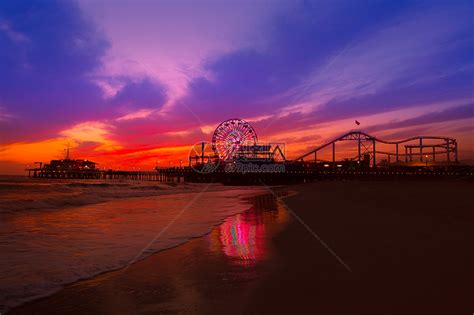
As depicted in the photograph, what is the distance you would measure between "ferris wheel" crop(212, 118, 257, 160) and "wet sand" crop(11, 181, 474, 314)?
82.9 metres

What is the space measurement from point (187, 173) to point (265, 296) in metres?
104

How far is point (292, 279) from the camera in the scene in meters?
5.16

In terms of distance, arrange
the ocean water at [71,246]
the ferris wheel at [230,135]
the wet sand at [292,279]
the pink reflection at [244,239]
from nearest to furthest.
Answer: the wet sand at [292,279], the ocean water at [71,246], the pink reflection at [244,239], the ferris wheel at [230,135]

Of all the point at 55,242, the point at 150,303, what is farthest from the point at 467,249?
the point at 55,242

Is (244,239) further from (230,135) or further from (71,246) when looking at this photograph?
(230,135)

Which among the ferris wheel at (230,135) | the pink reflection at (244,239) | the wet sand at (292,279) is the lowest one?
the pink reflection at (244,239)

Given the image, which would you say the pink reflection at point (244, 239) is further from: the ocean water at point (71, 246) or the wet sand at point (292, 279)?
the ocean water at point (71, 246)

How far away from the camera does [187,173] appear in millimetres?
107562

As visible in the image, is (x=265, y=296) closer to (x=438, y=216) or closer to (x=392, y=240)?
(x=392, y=240)

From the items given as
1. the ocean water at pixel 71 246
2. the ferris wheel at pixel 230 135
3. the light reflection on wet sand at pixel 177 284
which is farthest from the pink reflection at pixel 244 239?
the ferris wheel at pixel 230 135

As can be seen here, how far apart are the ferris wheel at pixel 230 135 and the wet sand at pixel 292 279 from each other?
82.9 metres

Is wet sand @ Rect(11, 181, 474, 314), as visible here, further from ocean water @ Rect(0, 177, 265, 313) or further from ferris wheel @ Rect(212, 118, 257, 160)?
ferris wheel @ Rect(212, 118, 257, 160)

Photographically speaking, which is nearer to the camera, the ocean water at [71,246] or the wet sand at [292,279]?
the wet sand at [292,279]

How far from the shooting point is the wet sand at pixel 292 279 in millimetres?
4086
